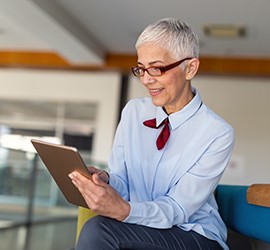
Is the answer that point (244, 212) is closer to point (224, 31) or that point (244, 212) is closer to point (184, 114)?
point (184, 114)

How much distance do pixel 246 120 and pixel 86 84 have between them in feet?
9.78

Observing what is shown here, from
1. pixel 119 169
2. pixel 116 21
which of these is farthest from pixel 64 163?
A: pixel 116 21

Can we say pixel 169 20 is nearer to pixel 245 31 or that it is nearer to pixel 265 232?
pixel 265 232

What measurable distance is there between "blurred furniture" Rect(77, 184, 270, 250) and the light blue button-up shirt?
4.9 inches

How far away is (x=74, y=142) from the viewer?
32.5 ft

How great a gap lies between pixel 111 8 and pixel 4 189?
102 inches

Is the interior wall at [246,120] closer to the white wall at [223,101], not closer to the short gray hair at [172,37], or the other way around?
the white wall at [223,101]

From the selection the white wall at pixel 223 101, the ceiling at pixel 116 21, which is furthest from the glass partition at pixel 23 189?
the white wall at pixel 223 101

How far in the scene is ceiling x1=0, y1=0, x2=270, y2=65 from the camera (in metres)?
6.17

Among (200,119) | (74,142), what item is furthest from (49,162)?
(74,142)

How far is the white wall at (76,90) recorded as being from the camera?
954 cm

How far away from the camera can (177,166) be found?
1679mm

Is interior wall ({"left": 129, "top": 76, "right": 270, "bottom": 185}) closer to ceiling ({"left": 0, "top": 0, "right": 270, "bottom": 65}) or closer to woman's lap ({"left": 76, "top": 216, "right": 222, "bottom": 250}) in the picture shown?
ceiling ({"left": 0, "top": 0, "right": 270, "bottom": 65})

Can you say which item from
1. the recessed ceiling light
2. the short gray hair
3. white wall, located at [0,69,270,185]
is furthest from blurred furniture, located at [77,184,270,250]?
white wall, located at [0,69,270,185]
